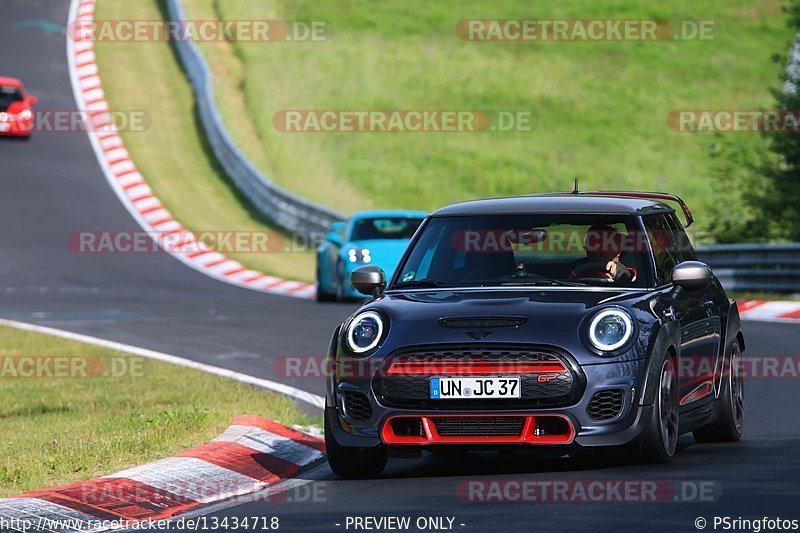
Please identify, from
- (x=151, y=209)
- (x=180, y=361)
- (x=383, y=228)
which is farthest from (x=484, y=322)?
(x=151, y=209)

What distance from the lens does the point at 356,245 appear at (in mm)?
22422

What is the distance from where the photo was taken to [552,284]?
29.4ft

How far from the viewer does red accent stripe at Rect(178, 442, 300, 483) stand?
9.01m

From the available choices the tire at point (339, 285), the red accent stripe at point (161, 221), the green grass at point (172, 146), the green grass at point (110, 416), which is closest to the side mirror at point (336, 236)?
the tire at point (339, 285)

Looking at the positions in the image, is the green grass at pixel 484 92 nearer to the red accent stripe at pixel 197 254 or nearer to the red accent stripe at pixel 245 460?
the red accent stripe at pixel 197 254

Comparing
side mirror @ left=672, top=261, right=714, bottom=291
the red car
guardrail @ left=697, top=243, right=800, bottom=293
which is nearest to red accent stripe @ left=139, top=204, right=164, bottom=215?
the red car

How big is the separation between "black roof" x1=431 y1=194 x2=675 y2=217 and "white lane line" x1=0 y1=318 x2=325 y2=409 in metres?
2.89

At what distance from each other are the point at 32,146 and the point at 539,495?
1254 inches

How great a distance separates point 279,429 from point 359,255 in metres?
12.0

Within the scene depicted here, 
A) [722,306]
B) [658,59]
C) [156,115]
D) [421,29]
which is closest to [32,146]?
[156,115]

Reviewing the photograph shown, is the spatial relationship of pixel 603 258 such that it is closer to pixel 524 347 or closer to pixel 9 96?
pixel 524 347

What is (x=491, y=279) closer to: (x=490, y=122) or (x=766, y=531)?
(x=766, y=531)

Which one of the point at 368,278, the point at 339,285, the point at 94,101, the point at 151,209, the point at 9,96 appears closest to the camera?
the point at 368,278

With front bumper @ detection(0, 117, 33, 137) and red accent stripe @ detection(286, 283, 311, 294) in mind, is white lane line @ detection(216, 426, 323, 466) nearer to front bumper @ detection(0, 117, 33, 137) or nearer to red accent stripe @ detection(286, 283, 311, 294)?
red accent stripe @ detection(286, 283, 311, 294)
